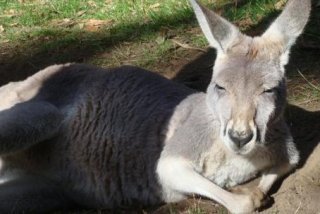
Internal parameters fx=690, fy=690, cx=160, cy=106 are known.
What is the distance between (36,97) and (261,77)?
1.69 metres

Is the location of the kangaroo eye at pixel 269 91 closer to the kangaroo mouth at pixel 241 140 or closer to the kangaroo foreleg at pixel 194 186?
the kangaroo mouth at pixel 241 140

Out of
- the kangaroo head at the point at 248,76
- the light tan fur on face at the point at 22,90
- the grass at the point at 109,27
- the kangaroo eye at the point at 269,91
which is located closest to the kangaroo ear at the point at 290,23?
the kangaroo head at the point at 248,76

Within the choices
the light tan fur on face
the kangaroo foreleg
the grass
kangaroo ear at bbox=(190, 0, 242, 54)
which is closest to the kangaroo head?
kangaroo ear at bbox=(190, 0, 242, 54)

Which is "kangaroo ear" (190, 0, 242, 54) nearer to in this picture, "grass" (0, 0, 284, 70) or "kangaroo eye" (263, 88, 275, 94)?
"kangaroo eye" (263, 88, 275, 94)

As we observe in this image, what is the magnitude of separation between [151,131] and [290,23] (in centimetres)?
111

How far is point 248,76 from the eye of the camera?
381cm

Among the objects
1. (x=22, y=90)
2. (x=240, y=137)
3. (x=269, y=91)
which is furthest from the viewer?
(x=22, y=90)

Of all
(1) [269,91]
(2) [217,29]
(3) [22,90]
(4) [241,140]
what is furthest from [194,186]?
(3) [22,90]

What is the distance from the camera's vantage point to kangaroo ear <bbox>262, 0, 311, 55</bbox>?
3.98 meters

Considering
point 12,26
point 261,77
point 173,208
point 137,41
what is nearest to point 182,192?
point 173,208

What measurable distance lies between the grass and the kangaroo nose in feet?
7.99

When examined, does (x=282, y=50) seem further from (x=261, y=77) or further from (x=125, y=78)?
(x=125, y=78)

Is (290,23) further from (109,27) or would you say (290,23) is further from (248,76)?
(109,27)

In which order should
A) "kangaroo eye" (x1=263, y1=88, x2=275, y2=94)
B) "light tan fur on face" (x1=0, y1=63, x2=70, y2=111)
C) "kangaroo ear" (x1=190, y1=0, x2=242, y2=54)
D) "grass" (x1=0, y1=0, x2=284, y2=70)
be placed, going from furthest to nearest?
1. "grass" (x1=0, y1=0, x2=284, y2=70)
2. "light tan fur on face" (x1=0, y1=63, x2=70, y2=111)
3. "kangaroo ear" (x1=190, y1=0, x2=242, y2=54)
4. "kangaroo eye" (x1=263, y1=88, x2=275, y2=94)
